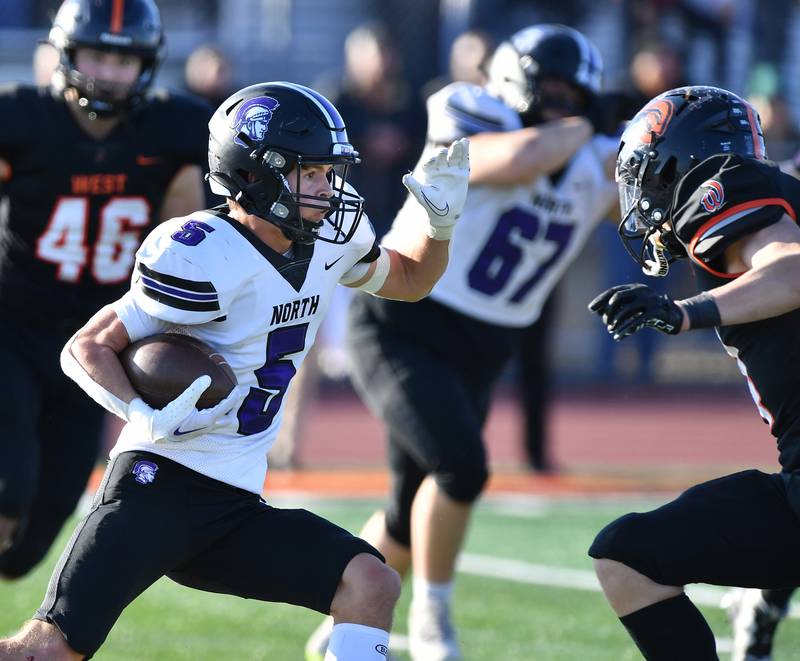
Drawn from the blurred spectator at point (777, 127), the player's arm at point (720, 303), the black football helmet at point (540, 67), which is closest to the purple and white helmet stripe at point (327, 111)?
the player's arm at point (720, 303)

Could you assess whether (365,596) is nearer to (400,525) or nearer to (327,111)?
(327,111)

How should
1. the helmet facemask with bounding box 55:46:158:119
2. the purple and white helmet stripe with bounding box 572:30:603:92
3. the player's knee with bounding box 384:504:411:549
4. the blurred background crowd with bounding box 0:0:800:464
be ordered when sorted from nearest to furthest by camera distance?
the helmet facemask with bounding box 55:46:158:119 < the player's knee with bounding box 384:504:411:549 < the purple and white helmet stripe with bounding box 572:30:603:92 < the blurred background crowd with bounding box 0:0:800:464

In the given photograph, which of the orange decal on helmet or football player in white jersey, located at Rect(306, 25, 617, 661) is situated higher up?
the orange decal on helmet

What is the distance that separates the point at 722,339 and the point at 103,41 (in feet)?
7.37

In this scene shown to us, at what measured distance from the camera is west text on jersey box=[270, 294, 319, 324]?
3.32m


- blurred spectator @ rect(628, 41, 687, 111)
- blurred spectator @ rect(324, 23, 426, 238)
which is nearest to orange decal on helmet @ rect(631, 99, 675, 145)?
blurred spectator @ rect(628, 41, 687, 111)

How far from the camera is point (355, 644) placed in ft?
10.2

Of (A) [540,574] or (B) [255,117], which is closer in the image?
(B) [255,117]

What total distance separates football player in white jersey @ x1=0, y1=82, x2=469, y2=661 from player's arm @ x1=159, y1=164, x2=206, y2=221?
120cm

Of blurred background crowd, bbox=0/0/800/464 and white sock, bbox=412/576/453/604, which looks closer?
white sock, bbox=412/576/453/604

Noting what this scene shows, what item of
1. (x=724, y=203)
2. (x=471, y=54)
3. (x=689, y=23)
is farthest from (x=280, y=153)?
(x=689, y=23)

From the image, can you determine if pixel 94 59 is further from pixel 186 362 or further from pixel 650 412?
pixel 650 412

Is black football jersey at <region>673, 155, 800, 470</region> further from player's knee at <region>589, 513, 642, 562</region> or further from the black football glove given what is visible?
player's knee at <region>589, 513, 642, 562</region>

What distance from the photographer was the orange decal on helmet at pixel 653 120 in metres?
3.31
